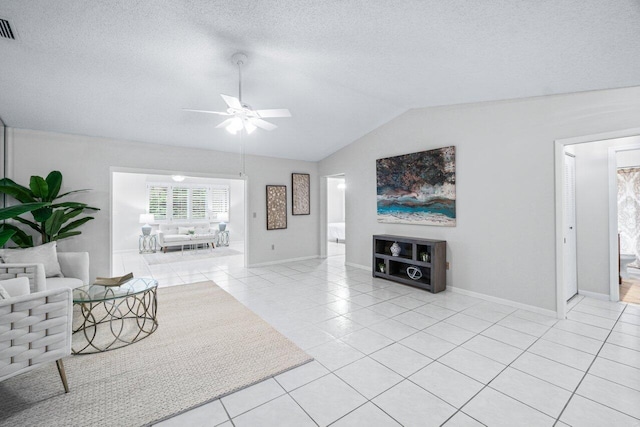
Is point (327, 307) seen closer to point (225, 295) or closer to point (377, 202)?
point (225, 295)

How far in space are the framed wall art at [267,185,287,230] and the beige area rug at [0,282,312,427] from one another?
3.37 metres

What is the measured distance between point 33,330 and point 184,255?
6390 millimetres

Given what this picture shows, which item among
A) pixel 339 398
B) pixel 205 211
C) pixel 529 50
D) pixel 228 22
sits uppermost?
pixel 228 22

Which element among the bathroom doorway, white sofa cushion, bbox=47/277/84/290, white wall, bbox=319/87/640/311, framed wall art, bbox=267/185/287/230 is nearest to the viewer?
white wall, bbox=319/87/640/311

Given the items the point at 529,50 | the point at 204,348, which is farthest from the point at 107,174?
the point at 529,50

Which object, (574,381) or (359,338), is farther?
(359,338)

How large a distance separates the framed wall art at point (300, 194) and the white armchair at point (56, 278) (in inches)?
159

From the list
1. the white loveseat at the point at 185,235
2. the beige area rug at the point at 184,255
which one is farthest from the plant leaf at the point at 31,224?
the white loveseat at the point at 185,235

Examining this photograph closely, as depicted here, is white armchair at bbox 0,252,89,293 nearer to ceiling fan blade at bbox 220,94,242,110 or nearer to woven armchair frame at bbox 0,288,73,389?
woven armchair frame at bbox 0,288,73,389

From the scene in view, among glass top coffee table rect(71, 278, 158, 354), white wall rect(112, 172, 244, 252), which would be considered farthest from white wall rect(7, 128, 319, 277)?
white wall rect(112, 172, 244, 252)

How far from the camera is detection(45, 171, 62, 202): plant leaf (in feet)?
12.9

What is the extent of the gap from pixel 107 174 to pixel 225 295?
2911 millimetres

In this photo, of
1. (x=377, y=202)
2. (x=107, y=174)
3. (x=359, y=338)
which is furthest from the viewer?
(x=377, y=202)

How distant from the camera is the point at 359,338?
273 centimetres
